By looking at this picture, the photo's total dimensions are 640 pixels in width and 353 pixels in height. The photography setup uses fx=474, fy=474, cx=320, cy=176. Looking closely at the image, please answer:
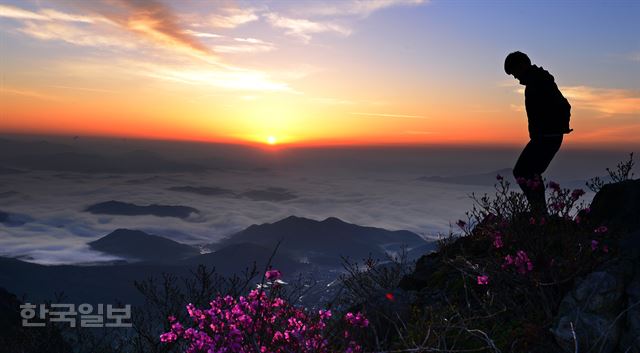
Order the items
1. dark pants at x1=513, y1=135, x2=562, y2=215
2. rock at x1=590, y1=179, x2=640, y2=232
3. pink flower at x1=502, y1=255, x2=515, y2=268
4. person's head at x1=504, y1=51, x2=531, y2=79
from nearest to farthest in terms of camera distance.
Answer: pink flower at x1=502, y1=255, x2=515, y2=268
rock at x1=590, y1=179, x2=640, y2=232
dark pants at x1=513, y1=135, x2=562, y2=215
person's head at x1=504, y1=51, x2=531, y2=79

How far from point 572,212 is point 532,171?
1332 mm

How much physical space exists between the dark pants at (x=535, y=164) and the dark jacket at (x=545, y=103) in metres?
0.19

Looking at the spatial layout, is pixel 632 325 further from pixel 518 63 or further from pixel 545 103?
pixel 518 63

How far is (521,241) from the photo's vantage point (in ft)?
21.7

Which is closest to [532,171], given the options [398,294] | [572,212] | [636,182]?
[572,212]

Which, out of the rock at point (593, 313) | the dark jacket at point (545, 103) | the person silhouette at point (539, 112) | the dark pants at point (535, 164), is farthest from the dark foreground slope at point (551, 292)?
the dark jacket at point (545, 103)

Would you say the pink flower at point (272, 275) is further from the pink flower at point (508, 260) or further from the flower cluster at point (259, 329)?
the pink flower at point (508, 260)

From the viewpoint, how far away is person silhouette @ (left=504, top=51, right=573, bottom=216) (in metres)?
7.99

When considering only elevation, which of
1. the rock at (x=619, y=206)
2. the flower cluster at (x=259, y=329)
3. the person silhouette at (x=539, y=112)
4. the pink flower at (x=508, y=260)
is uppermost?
the person silhouette at (x=539, y=112)

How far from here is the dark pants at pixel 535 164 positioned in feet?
26.0

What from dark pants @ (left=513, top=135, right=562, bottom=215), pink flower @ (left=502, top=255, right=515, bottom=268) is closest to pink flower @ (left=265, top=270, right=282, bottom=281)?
pink flower @ (left=502, top=255, right=515, bottom=268)

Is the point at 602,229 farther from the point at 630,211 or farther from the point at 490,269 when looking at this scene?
the point at 630,211

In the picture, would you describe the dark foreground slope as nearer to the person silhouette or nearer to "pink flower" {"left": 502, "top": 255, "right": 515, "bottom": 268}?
"pink flower" {"left": 502, "top": 255, "right": 515, "bottom": 268}

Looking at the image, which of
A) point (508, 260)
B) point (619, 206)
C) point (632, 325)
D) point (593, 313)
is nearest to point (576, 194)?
point (508, 260)
